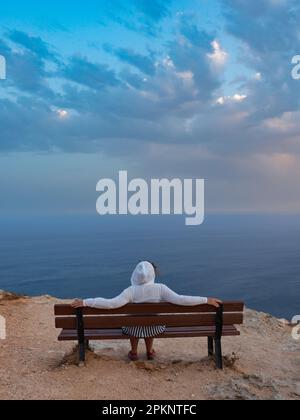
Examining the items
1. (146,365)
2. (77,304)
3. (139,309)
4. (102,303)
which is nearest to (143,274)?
(139,309)

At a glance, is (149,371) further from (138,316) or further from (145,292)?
(145,292)

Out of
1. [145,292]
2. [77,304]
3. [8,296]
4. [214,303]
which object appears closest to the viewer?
[77,304]

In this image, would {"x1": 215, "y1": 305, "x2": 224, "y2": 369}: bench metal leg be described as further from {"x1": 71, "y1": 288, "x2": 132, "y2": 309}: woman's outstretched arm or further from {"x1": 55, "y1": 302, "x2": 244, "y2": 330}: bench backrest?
{"x1": 71, "y1": 288, "x2": 132, "y2": 309}: woman's outstretched arm

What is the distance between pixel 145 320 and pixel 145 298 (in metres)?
0.34

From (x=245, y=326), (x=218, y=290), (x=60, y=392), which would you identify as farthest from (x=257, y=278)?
(x=60, y=392)

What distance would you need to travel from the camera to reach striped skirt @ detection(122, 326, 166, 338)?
6973 mm

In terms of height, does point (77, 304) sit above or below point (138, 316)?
above

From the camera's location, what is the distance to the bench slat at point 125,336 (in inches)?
266

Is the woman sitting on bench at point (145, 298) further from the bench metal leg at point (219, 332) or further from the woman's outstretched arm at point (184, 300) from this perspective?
the bench metal leg at point (219, 332)

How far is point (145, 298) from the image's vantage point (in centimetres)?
696

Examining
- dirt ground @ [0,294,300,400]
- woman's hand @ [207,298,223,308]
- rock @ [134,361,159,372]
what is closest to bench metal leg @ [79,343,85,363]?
dirt ground @ [0,294,300,400]

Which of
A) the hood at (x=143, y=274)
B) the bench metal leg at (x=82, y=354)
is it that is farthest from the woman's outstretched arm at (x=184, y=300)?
the bench metal leg at (x=82, y=354)

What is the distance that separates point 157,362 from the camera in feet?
24.0

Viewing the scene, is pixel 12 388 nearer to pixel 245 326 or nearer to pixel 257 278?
pixel 245 326
